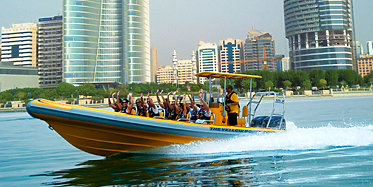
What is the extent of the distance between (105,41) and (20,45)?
61988 mm

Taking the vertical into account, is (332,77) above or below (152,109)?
above

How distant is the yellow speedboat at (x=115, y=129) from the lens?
28.8 ft

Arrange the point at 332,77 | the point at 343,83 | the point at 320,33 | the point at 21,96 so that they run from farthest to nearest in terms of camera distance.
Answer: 1. the point at 320,33
2. the point at 332,77
3. the point at 343,83
4. the point at 21,96

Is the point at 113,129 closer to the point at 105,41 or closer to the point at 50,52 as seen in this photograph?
the point at 105,41

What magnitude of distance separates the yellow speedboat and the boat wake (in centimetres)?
24

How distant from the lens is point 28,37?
159 m

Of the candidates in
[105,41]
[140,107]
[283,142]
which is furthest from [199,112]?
[105,41]

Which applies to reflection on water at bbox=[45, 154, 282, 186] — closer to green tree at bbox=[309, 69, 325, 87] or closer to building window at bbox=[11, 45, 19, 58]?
green tree at bbox=[309, 69, 325, 87]

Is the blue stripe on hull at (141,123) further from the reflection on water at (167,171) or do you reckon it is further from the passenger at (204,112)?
the reflection on water at (167,171)

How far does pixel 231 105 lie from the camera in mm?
10367

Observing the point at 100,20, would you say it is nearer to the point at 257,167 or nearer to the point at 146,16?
the point at 146,16

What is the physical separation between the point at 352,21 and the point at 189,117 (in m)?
172

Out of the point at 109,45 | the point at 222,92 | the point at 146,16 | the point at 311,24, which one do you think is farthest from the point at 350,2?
the point at 222,92

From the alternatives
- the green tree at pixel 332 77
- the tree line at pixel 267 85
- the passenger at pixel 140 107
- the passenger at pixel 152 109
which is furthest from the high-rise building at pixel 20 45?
the passenger at pixel 152 109
